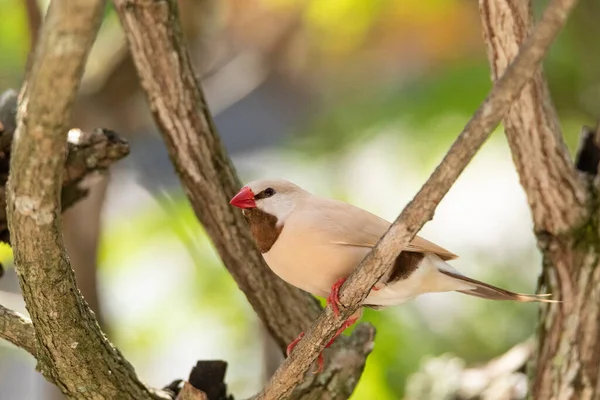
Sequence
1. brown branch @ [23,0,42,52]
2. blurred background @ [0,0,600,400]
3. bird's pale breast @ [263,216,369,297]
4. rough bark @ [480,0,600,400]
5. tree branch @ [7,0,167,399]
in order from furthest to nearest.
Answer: blurred background @ [0,0,600,400], brown branch @ [23,0,42,52], rough bark @ [480,0,600,400], bird's pale breast @ [263,216,369,297], tree branch @ [7,0,167,399]

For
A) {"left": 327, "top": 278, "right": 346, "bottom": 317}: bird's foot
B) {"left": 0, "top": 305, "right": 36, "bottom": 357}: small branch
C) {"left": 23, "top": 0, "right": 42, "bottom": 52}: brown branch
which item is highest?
{"left": 23, "top": 0, "right": 42, "bottom": 52}: brown branch

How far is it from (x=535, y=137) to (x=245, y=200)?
4.12 feet

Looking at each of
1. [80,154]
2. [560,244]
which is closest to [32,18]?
[80,154]

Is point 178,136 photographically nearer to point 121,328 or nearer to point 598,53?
point 121,328

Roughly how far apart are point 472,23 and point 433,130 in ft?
4.27

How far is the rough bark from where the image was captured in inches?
136

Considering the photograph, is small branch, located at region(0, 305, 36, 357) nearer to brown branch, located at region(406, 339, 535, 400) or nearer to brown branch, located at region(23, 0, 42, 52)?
brown branch, located at region(23, 0, 42, 52)

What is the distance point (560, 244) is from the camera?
3658 mm

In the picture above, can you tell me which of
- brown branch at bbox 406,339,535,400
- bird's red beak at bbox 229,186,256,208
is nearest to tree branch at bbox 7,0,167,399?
bird's red beak at bbox 229,186,256,208

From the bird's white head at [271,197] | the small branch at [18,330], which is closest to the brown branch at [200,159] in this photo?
the bird's white head at [271,197]

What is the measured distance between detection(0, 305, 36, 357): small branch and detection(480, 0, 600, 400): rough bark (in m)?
1.97

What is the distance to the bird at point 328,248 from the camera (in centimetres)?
282

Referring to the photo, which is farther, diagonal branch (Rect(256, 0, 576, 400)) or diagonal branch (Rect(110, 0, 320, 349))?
diagonal branch (Rect(110, 0, 320, 349))

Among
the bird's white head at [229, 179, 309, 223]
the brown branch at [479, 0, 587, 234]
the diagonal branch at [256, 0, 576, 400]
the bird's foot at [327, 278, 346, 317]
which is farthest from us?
the brown branch at [479, 0, 587, 234]
